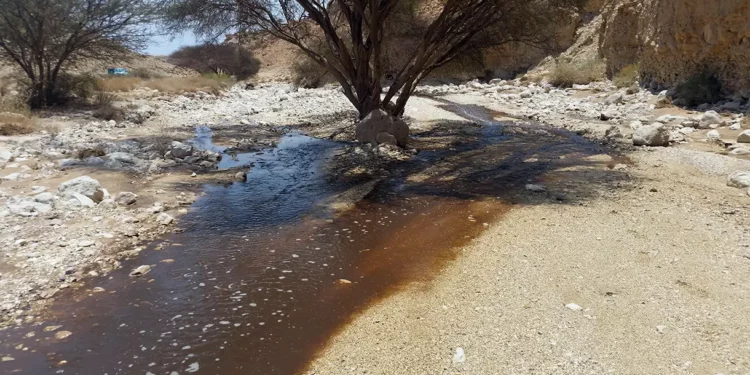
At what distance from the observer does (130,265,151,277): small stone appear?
5590mm

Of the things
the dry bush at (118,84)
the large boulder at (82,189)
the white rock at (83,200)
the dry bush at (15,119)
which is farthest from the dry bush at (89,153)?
the dry bush at (118,84)

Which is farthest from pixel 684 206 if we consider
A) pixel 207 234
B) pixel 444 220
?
pixel 207 234

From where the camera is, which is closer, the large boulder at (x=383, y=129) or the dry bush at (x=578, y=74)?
the large boulder at (x=383, y=129)

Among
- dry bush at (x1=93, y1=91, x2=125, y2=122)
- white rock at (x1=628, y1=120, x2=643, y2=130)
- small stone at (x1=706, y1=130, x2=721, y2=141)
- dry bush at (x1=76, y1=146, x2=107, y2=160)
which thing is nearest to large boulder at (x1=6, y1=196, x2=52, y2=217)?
dry bush at (x1=76, y1=146, x2=107, y2=160)

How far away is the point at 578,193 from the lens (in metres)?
8.17

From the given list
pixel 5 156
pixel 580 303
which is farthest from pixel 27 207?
pixel 580 303

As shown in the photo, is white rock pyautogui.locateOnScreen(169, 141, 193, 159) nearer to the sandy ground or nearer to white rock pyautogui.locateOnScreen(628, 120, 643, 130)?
the sandy ground

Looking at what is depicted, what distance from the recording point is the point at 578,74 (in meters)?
25.6

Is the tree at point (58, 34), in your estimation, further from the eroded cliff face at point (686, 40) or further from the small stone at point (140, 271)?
the eroded cliff face at point (686, 40)

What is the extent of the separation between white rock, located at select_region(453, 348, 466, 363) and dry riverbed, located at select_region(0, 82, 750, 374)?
0.01m

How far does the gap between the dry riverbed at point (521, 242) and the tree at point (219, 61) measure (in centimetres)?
3700

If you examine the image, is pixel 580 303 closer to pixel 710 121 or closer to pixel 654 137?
pixel 654 137

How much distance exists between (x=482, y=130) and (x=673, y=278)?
1151 centimetres

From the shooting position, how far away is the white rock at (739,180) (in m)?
7.93
